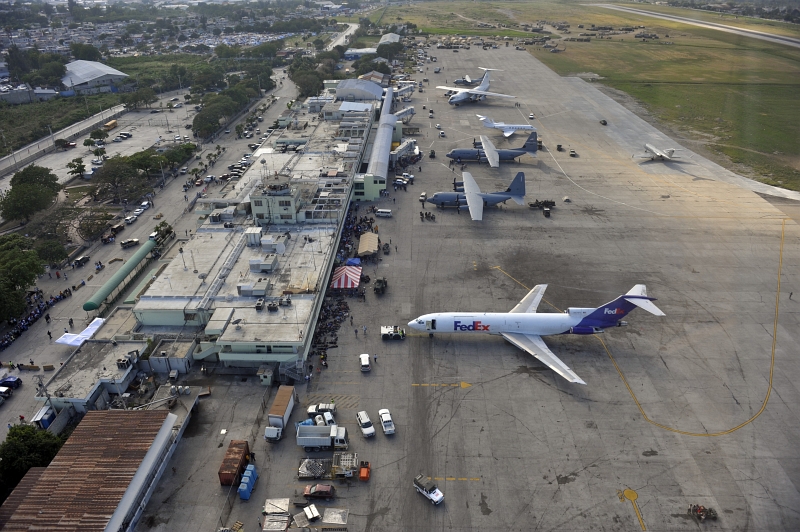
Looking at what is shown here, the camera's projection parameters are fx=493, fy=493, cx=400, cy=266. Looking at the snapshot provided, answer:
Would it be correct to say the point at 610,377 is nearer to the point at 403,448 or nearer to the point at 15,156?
the point at 403,448

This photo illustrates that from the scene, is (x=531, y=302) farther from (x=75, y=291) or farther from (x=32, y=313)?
(x=32, y=313)

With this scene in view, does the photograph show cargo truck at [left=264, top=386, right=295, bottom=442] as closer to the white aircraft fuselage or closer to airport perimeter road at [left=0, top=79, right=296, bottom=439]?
the white aircraft fuselage

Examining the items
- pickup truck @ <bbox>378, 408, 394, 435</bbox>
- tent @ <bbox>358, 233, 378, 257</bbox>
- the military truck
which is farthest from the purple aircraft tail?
tent @ <bbox>358, 233, 378, 257</bbox>

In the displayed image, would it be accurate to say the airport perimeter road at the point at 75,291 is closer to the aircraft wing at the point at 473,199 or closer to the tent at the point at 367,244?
the tent at the point at 367,244

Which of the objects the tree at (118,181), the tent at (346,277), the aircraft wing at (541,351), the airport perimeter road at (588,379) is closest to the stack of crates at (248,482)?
the airport perimeter road at (588,379)

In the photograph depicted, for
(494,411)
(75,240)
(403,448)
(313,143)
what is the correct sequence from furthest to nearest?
(313,143)
(75,240)
(494,411)
(403,448)

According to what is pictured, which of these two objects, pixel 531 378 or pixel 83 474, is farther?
pixel 531 378

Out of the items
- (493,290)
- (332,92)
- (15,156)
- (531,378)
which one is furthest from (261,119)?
(531,378)
